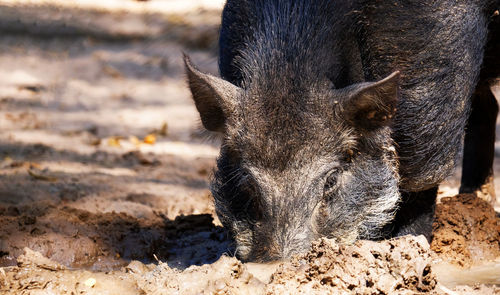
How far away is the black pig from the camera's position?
3369 mm

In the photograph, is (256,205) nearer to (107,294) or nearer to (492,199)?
(107,294)

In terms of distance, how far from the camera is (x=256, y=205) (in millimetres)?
3570

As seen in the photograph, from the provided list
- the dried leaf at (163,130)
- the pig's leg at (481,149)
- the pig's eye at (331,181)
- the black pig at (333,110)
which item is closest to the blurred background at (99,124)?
the dried leaf at (163,130)

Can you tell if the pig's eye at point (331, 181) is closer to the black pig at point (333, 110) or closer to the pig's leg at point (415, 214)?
the black pig at point (333, 110)

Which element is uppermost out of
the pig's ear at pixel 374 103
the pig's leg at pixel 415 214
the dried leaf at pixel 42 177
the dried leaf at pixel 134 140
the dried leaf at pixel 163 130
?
the pig's ear at pixel 374 103

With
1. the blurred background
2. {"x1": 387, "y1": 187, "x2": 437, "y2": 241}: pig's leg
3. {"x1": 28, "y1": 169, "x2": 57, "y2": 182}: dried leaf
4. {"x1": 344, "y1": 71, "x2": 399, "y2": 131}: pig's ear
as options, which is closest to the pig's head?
{"x1": 344, "y1": 71, "x2": 399, "y2": 131}: pig's ear

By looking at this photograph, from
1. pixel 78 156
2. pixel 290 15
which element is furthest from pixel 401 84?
pixel 78 156

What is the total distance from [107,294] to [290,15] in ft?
5.24

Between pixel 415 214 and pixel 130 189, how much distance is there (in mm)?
2051

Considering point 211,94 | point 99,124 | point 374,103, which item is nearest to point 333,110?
point 374,103

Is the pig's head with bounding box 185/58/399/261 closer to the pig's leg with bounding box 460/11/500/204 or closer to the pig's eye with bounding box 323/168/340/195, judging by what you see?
the pig's eye with bounding box 323/168/340/195

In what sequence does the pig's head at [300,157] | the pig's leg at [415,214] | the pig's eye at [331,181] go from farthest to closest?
the pig's leg at [415,214] → the pig's eye at [331,181] → the pig's head at [300,157]

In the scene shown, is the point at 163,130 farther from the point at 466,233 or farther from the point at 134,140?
the point at 466,233

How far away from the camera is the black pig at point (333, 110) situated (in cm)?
337
